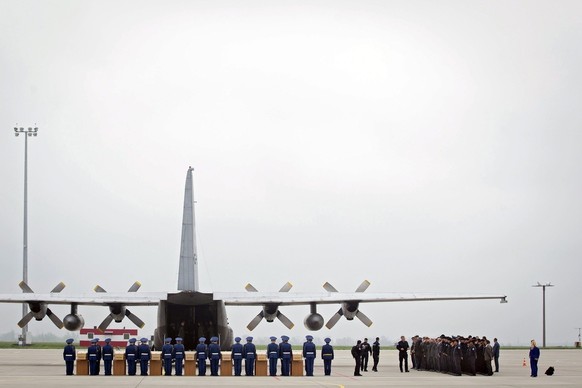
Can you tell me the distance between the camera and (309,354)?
35.0m

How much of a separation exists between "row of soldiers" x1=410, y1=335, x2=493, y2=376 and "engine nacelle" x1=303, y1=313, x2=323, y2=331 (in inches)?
241

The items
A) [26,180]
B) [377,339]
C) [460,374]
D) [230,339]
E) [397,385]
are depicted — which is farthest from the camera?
[26,180]

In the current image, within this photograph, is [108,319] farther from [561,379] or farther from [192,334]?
[561,379]

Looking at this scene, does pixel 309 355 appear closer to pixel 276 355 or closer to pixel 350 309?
pixel 276 355

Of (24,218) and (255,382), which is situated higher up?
(24,218)

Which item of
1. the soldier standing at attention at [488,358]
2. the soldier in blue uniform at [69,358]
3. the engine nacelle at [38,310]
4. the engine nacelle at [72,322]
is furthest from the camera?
the engine nacelle at [72,322]

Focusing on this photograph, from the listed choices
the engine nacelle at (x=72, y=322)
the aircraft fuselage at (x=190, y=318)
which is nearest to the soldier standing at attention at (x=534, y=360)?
the aircraft fuselage at (x=190, y=318)

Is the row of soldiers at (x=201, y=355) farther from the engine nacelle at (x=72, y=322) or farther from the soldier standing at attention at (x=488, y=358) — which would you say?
the engine nacelle at (x=72, y=322)

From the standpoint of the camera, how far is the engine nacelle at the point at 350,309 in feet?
139

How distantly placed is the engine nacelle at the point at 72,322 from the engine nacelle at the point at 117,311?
1636 mm

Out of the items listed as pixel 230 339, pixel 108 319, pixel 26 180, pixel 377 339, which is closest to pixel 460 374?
pixel 377 339

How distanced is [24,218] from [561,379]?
48.0 metres

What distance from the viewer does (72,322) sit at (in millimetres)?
42594

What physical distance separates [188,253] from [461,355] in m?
12.1
